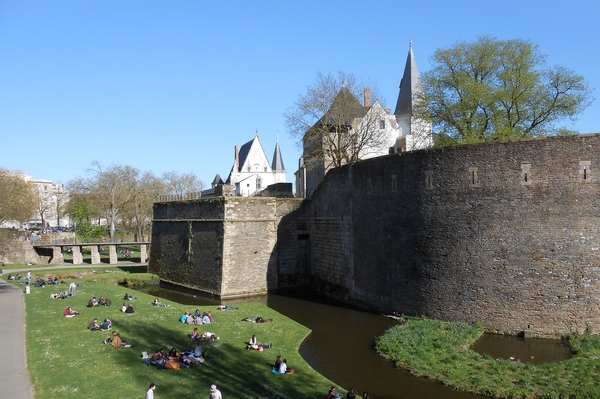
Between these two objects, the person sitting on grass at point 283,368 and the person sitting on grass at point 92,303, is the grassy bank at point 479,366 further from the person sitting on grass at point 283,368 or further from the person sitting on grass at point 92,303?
the person sitting on grass at point 92,303

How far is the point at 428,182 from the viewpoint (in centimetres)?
2095

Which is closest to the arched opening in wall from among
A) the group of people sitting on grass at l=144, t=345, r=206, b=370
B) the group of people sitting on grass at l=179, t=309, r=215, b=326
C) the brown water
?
the brown water

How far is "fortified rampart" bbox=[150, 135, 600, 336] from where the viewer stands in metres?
17.9

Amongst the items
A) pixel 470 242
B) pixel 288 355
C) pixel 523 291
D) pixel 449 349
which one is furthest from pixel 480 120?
pixel 288 355

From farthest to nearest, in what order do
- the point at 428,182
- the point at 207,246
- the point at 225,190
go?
1. the point at 225,190
2. the point at 207,246
3. the point at 428,182

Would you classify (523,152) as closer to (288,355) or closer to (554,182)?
(554,182)

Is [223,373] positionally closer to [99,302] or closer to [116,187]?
[99,302]

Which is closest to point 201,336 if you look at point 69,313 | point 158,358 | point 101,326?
point 158,358

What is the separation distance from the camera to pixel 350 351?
58.6 ft

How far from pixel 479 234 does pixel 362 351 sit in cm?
651

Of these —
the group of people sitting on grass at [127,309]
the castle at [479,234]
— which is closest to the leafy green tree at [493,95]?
the castle at [479,234]

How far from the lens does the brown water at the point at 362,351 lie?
14.2 metres

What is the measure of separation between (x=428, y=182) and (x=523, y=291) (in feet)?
18.5

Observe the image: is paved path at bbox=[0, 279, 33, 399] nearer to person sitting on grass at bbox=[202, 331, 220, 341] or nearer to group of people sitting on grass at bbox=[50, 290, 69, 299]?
group of people sitting on grass at bbox=[50, 290, 69, 299]
